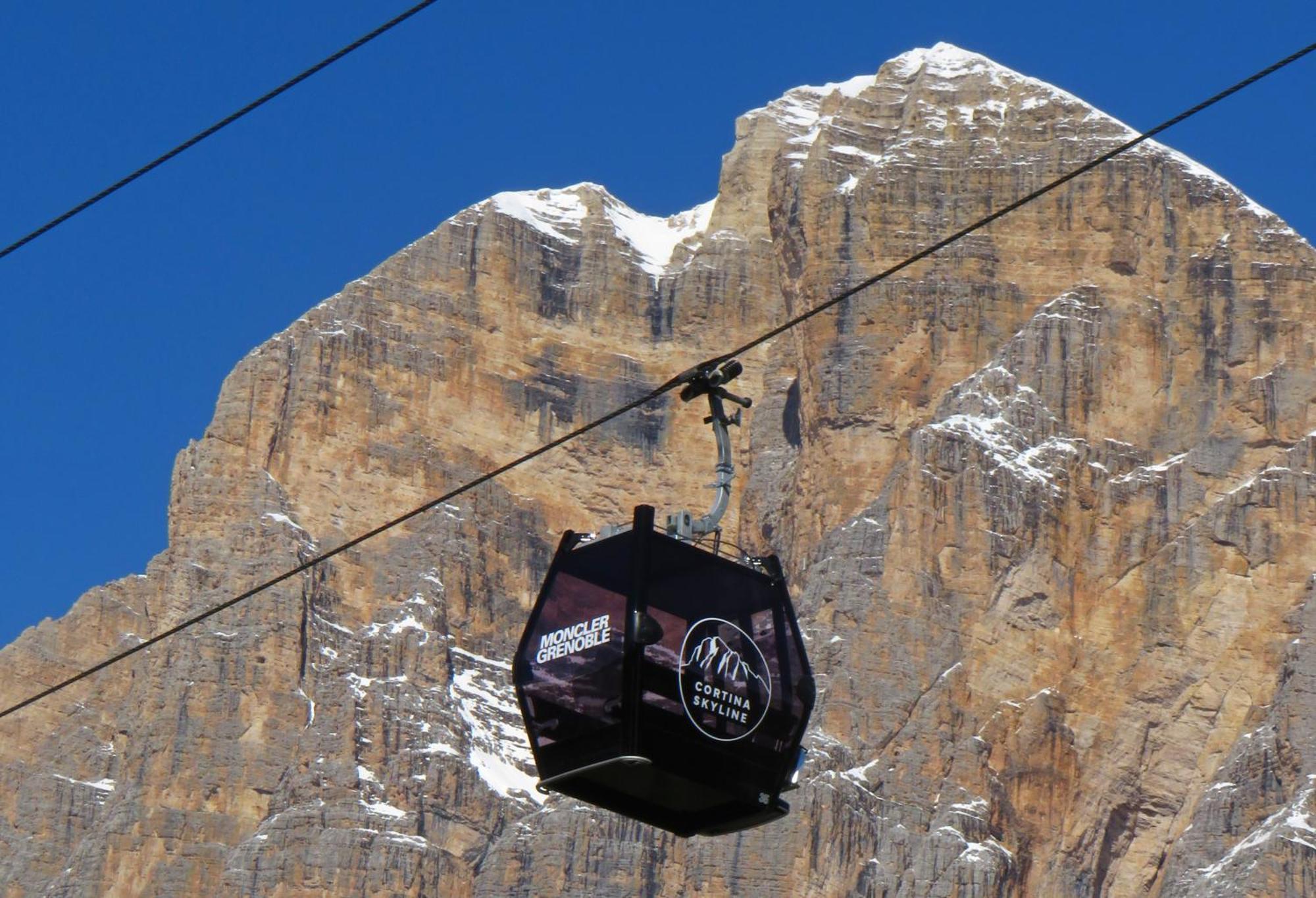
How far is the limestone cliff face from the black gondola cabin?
84.8 meters

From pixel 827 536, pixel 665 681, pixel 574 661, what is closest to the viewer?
pixel 665 681

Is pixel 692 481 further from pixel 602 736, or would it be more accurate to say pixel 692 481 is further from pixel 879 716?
pixel 602 736

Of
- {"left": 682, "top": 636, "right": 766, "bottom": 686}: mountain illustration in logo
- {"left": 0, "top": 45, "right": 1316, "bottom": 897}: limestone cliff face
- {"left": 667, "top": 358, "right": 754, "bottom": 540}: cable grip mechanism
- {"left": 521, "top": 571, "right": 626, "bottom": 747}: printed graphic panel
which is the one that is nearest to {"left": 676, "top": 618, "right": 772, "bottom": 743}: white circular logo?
{"left": 682, "top": 636, "right": 766, "bottom": 686}: mountain illustration in logo

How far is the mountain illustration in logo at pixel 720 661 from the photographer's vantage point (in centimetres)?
2756

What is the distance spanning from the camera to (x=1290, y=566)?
425 ft

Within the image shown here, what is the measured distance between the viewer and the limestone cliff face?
126188mm

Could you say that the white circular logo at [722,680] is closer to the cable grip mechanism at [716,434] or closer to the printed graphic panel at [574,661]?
the printed graphic panel at [574,661]

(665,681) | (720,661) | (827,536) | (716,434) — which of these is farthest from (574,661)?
(827,536)

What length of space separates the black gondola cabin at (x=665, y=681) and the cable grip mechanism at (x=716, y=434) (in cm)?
14

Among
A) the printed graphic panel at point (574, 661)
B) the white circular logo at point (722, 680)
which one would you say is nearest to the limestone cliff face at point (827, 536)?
the white circular logo at point (722, 680)

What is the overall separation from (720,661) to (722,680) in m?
0.15

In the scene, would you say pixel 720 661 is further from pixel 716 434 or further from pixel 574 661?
pixel 716 434

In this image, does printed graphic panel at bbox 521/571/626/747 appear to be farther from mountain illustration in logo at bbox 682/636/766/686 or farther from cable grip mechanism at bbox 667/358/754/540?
cable grip mechanism at bbox 667/358/754/540

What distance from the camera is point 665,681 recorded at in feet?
89.3
